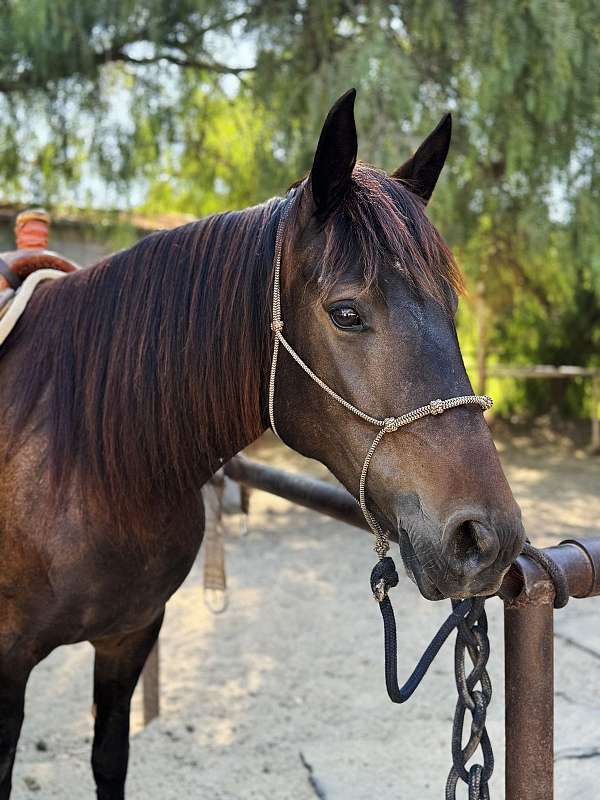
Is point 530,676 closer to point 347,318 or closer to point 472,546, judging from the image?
point 472,546

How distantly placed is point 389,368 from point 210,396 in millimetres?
403

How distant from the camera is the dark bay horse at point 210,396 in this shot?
3.46 ft

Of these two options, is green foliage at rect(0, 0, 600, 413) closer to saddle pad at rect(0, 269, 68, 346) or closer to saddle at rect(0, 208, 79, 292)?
saddle at rect(0, 208, 79, 292)

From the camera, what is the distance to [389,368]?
3.58ft

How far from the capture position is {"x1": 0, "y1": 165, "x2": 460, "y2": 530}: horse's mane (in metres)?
1.33

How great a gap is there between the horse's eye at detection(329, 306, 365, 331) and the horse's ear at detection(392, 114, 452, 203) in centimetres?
35

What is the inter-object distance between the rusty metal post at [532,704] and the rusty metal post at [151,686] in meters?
1.87

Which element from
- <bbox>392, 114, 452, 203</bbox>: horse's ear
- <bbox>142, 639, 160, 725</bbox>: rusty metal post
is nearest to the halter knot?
<bbox>392, 114, 452, 203</bbox>: horse's ear

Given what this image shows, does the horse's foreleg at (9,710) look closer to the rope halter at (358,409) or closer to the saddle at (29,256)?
the rope halter at (358,409)

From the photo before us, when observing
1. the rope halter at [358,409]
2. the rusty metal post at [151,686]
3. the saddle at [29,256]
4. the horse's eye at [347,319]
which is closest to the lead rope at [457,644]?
the rope halter at [358,409]

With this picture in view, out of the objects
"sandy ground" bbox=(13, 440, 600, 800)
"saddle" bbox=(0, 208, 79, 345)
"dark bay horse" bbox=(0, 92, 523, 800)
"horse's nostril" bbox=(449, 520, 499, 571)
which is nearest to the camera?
"horse's nostril" bbox=(449, 520, 499, 571)

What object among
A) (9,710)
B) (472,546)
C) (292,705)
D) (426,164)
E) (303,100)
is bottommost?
(292,705)

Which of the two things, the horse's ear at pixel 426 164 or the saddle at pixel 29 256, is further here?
the saddle at pixel 29 256

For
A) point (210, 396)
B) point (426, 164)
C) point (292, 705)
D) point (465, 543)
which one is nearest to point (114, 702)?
point (210, 396)
